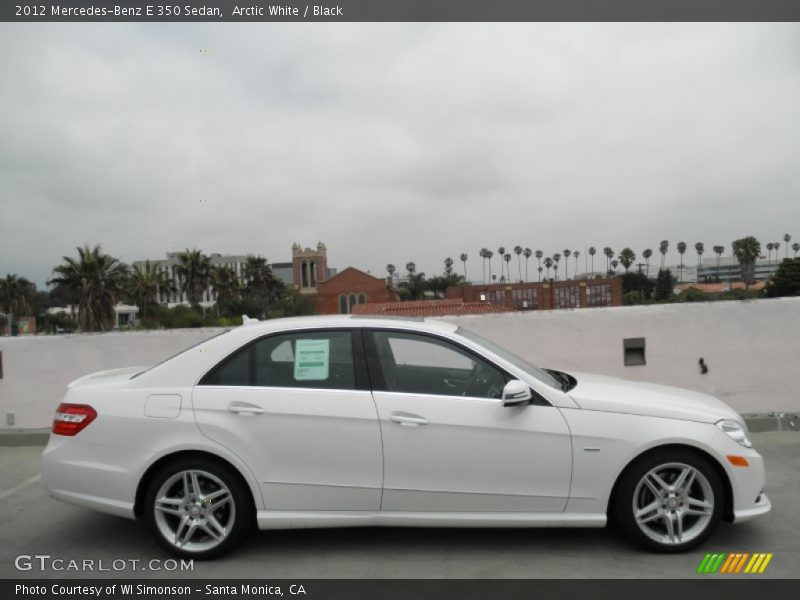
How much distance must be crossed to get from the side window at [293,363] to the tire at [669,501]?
182cm

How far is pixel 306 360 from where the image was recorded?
410cm

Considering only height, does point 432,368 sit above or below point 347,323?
below

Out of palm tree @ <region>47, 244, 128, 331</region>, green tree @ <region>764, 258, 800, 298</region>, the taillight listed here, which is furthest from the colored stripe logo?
palm tree @ <region>47, 244, 128, 331</region>

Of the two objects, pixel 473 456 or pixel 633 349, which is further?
pixel 633 349

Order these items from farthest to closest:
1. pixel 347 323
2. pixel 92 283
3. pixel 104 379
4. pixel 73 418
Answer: pixel 92 283 < pixel 104 379 < pixel 347 323 < pixel 73 418

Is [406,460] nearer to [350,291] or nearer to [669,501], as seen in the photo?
[669,501]

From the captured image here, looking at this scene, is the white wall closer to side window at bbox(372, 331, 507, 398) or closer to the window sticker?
side window at bbox(372, 331, 507, 398)

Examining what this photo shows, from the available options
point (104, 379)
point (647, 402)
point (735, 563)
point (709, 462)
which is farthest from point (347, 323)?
point (735, 563)

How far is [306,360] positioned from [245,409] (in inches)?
18.8

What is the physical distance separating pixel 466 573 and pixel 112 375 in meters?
2.78

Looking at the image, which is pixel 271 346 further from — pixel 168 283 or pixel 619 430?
pixel 168 283
